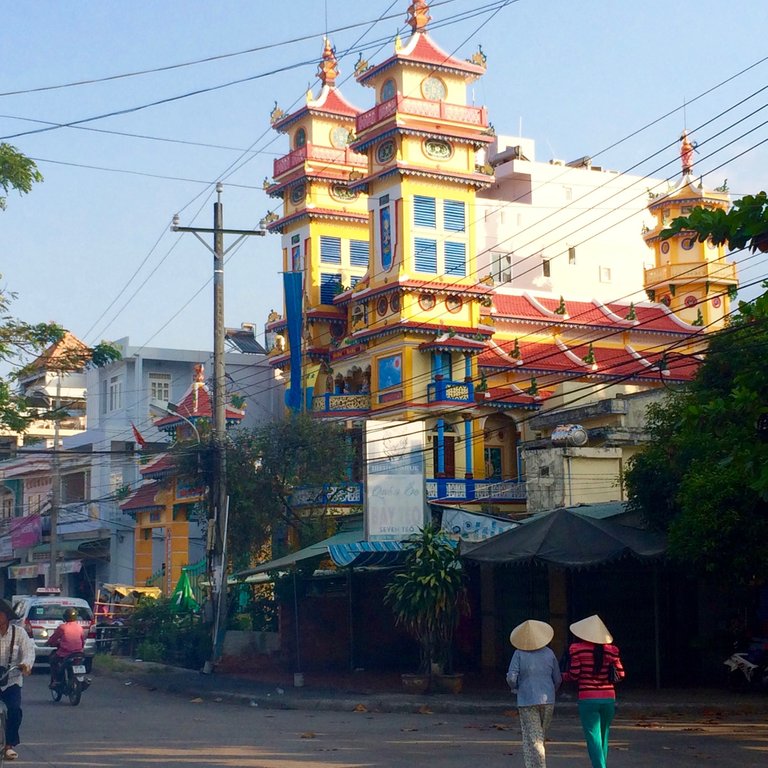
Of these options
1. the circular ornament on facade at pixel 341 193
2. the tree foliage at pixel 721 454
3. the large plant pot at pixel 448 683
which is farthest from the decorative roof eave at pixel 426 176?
the large plant pot at pixel 448 683

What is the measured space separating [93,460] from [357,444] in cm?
2105

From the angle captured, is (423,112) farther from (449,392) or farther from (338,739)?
(338,739)

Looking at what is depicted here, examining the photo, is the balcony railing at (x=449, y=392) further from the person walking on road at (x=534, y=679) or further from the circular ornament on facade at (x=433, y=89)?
the person walking on road at (x=534, y=679)

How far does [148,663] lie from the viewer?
32.8 m

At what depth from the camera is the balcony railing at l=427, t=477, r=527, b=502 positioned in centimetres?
4812

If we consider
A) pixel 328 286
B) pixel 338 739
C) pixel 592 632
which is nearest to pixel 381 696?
pixel 338 739

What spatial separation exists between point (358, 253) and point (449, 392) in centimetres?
1072

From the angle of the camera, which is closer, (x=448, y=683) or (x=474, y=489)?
(x=448, y=683)

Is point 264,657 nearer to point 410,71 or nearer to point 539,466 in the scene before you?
point 539,466

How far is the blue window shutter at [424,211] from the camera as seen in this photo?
51125 millimetres

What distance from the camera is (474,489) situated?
49094mm

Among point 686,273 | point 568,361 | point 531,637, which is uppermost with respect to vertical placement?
point 686,273

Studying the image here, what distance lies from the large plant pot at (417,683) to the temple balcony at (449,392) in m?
27.0

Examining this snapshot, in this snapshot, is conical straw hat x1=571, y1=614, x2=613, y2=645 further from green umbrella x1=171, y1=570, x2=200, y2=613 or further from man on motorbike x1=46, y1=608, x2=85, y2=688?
green umbrella x1=171, y1=570, x2=200, y2=613
